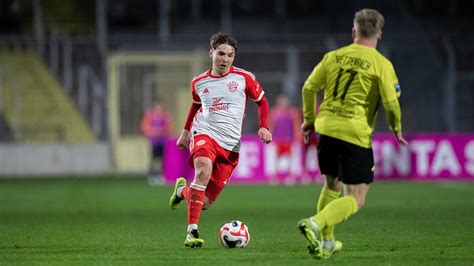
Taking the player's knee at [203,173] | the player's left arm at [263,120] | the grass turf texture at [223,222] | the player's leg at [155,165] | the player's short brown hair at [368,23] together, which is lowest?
the player's leg at [155,165]

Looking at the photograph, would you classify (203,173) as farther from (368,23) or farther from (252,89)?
(368,23)

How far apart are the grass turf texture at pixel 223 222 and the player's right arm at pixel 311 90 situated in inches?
42.8

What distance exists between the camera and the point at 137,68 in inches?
1076

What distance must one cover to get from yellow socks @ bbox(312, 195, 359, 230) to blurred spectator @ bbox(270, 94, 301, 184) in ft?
51.8

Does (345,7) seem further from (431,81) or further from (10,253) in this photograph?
(10,253)

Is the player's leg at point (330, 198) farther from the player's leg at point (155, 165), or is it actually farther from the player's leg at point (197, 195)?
the player's leg at point (155, 165)

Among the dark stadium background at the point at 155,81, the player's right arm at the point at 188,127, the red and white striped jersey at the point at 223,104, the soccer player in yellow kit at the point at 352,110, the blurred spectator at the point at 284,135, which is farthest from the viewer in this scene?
the blurred spectator at the point at 284,135

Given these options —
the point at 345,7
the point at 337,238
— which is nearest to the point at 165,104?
the point at 345,7

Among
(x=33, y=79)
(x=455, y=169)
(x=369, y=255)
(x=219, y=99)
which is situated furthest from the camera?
(x=33, y=79)

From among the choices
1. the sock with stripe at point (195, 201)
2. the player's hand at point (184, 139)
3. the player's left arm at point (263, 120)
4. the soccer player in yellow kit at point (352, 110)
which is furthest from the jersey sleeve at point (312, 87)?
the player's hand at point (184, 139)

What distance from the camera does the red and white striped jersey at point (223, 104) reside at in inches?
365

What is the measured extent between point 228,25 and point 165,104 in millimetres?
3988

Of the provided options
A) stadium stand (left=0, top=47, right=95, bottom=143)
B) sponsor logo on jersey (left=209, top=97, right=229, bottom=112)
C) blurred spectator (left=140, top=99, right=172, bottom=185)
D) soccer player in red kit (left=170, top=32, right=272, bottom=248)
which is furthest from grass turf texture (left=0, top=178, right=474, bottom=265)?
stadium stand (left=0, top=47, right=95, bottom=143)

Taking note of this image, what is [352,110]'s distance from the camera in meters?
7.82
